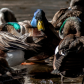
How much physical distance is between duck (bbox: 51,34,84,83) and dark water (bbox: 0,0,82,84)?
0.75 feet

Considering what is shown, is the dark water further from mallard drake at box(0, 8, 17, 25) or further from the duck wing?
mallard drake at box(0, 8, 17, 25)

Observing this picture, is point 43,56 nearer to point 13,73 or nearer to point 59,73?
point 59,73

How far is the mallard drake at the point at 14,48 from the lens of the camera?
181 inches

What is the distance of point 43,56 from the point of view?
5.64 m

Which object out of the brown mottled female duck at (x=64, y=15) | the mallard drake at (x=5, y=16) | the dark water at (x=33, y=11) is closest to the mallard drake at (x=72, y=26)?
the dark water at (x=33, y=11)

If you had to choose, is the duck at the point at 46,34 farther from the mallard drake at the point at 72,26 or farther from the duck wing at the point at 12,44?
the duck wing at the point at 12,44

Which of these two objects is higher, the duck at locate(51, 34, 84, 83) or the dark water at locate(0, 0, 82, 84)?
the duck at locate(51, 34, 84, 83)

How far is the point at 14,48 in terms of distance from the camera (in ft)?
15.1

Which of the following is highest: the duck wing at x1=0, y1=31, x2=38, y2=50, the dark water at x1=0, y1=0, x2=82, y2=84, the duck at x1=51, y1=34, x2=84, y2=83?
the duck wing at x1=0, y1=31, x2=38, y2=50

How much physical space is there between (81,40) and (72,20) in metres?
1.21

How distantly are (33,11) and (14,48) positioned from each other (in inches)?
267

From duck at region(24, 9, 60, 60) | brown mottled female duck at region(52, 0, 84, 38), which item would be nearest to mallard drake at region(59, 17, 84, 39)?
duck at region(24, 9, 60, 60)

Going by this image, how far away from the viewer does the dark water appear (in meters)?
4.82

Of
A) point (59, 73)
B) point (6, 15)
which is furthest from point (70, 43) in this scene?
point (6, 15)
